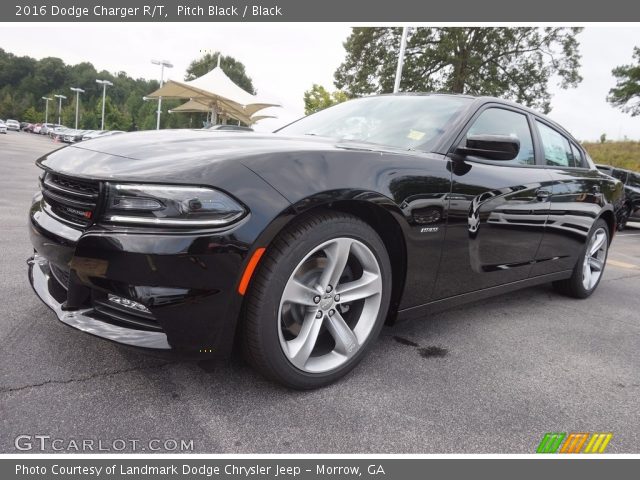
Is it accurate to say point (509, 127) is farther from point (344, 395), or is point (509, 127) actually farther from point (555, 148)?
point (344, 395)

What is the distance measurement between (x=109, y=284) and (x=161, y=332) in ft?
0.82

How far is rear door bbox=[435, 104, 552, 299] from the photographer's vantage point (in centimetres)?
241

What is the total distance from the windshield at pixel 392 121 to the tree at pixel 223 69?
7609 centimetres

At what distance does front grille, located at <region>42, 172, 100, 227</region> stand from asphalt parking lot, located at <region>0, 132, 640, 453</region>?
557 millimetres

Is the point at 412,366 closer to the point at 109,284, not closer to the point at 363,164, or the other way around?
the point at 363,164

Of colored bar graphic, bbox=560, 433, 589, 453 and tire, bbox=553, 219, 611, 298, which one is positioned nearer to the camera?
colored bar graphic, bbox=560, 433, 589, 453

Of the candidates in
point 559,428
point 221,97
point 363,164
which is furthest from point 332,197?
point 221,97

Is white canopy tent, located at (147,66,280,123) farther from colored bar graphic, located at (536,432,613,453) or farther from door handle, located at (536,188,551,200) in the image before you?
colored bar graphic, located at (536,432,613,453)

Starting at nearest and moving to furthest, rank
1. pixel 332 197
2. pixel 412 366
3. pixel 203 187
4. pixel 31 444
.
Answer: pixel 31 444
pixel 203 187
pixel 332 197
pixel 412 366

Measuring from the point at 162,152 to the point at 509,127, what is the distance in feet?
7.65

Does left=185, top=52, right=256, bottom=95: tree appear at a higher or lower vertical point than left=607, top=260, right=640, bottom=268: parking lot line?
higher

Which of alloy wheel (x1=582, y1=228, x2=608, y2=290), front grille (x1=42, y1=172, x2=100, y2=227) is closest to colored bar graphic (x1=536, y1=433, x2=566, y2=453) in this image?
front grille (x1=42, y1=172, x2=100, y2=227)

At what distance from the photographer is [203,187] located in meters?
1.59

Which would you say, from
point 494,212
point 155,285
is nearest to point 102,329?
point 155,285
